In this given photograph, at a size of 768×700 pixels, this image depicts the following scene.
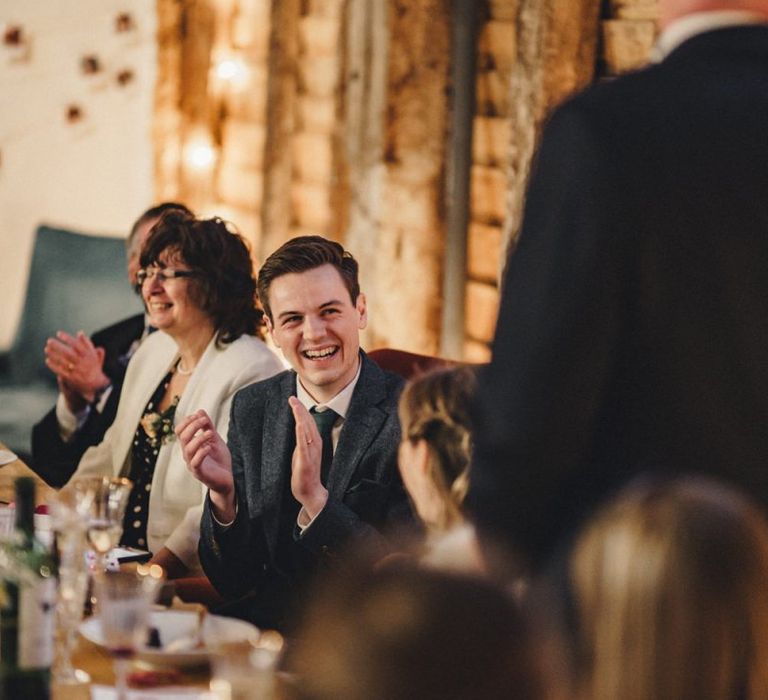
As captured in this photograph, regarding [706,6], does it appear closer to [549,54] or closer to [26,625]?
[26,625]

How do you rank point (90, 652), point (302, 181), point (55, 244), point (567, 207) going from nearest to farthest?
point (567, 207), point (90, 652), point (302, 181), point (55, 244)

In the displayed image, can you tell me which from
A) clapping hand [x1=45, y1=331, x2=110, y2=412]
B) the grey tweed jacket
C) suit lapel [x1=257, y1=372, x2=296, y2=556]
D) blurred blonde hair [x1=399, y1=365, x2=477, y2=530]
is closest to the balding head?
blurred blonde hair [x1=399, y1=365, x2=477, y2=530]

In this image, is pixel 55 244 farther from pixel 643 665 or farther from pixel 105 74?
pixel 643 665

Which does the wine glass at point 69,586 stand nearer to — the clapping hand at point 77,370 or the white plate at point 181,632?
the white plate at point 181,632

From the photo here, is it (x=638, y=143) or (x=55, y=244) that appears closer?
(x=638, y=143)

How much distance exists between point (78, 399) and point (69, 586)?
1894 millimetres

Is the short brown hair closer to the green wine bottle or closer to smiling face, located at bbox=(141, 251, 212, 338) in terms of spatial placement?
smiling face, located at bbox=(141, 251, 212, 338)

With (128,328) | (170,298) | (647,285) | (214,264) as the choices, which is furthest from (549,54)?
(647,285)

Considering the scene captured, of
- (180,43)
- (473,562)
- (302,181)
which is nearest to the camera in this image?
(473,562)

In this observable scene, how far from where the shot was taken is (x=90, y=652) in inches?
81.0

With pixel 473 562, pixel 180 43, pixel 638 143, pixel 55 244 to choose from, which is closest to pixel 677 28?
pixel 638 143

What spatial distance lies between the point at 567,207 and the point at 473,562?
432mm

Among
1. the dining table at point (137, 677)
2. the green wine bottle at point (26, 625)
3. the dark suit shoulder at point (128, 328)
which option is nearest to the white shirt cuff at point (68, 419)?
the dark suit shoulder at point (128, 328)

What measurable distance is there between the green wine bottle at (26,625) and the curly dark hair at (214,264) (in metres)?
1.29
